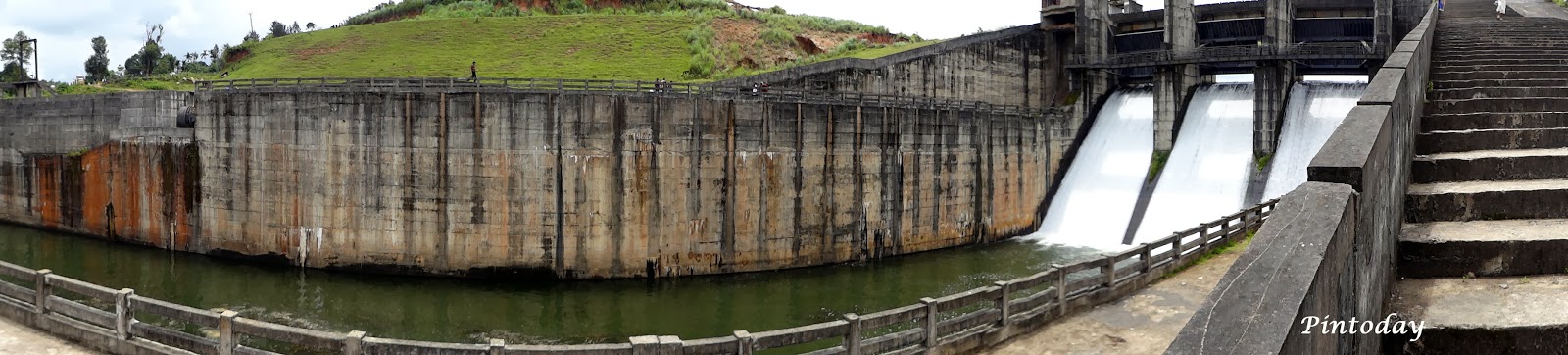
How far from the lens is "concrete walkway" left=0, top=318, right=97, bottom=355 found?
12.1 meters

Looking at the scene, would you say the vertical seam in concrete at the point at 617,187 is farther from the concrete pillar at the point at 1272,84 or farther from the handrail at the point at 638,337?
the concrete pillar at the point at 1272,84

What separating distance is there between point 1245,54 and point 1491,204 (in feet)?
107

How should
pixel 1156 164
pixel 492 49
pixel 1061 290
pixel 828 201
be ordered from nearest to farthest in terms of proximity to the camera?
1. pixel 1061 290
2. pixel 828 201
3. pixel 1156 164
4. pixel 492 49

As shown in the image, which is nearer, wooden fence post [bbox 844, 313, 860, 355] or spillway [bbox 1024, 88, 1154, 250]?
wooden fence post [bbox 844, 313, 860, 355]

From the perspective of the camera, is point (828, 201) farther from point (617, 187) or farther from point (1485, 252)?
point (1485, 252)

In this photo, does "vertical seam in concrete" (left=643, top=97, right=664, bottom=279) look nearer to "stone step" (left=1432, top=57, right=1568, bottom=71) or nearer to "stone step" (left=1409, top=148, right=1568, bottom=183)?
"stone step" (left=1432, top=57, right=1568, bottom=71)

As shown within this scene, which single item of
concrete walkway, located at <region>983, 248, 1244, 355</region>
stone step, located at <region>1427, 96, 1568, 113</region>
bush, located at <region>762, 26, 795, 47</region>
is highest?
bush, located at <region>762, 26, 795, 47</region>

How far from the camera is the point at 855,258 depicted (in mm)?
31203

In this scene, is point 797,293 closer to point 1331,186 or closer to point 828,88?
point 828,88

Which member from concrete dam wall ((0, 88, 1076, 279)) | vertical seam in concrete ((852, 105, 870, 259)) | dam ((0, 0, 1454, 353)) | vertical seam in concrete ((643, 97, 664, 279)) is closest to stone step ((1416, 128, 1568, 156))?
dam ((0, 0, 1454, 353))

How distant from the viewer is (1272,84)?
36.8m

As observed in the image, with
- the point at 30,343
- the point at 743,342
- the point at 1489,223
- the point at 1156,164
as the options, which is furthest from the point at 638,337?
the point at 1156,164

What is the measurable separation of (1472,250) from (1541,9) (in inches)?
1478

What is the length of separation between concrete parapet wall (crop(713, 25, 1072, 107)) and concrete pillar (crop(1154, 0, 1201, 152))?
18.7 ft
